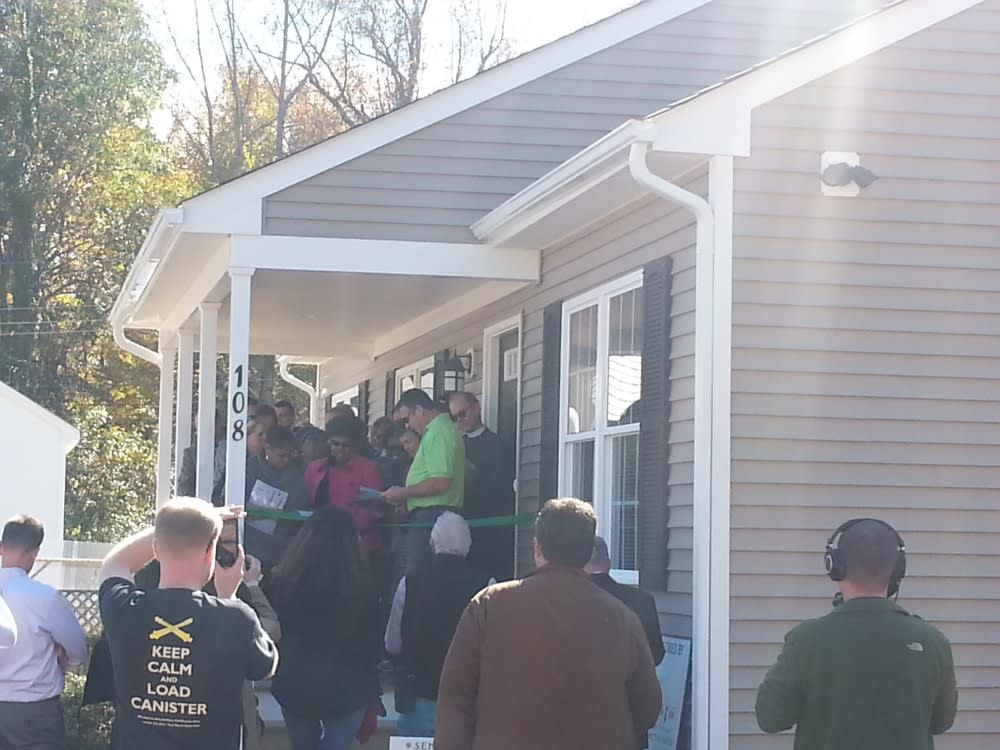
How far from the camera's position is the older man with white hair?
21.9ft

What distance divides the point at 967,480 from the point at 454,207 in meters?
3.99

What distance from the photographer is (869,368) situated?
700 cm

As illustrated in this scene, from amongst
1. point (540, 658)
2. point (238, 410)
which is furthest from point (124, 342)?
point (540, 658)

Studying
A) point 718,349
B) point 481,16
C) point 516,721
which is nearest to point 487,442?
point 718,349

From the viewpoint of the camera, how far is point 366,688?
21.2ft

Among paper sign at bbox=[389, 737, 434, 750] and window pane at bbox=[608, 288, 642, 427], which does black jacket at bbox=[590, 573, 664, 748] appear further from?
window pane at bbox=[608, 288, 642, 427]

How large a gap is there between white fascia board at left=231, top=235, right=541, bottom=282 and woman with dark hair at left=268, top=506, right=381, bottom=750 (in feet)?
10.4

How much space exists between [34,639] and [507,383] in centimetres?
519

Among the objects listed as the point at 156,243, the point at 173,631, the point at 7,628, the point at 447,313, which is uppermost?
the point at 156,243

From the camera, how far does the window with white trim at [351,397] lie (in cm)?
1752

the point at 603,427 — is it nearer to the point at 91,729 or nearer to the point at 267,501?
the point at 267,501

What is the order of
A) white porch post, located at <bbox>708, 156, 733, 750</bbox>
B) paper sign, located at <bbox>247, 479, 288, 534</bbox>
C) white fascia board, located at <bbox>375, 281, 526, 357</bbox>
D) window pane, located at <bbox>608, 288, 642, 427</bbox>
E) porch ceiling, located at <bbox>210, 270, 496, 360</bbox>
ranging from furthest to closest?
white fascia board, located at <bbox>375, 281, 526, 357</bbox>
porch ceiling, located at <bbox>210, 270, 496, 360</bbox>
paper sign, located at <bbox>247, 479, 288, 534</bbox>
window pane, located at <bbox>608, 288, 642, 427</bbox>
white porch post, located at <bbox>708, 156, 733, 750</bbox>

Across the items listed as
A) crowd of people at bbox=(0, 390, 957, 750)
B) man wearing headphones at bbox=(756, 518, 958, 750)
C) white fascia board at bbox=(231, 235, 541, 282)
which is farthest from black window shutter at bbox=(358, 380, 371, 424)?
man wearing headphones at bbox=(756, 518, 958, 750)

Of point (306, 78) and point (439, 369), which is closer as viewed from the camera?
point (439, 369)
